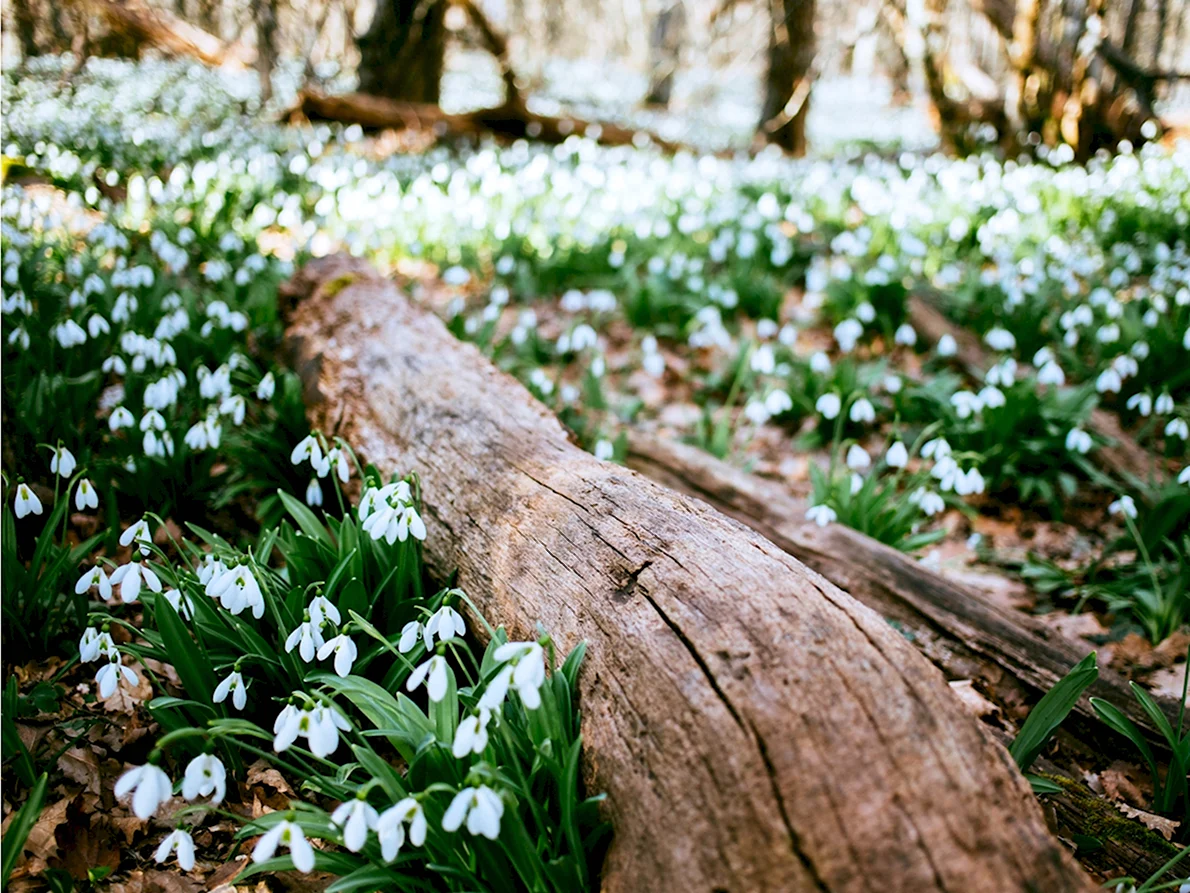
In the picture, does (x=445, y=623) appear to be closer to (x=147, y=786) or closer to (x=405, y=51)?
(x=147, y=786)

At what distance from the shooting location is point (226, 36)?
7.71 meters

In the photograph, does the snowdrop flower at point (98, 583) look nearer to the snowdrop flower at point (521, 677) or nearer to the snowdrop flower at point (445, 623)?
the snowdrop flower at point (445, 623)

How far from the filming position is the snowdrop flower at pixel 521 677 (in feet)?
4.35

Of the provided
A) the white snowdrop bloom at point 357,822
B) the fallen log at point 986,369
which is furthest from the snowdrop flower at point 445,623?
the fallen log at point 986,369

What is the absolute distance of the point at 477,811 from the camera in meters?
1.22

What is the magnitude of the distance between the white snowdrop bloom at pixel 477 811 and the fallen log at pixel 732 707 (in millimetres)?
317

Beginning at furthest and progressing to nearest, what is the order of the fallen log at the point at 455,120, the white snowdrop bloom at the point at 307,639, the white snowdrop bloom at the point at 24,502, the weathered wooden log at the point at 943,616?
1. the fallen log at the point at 455,120
2. the weathered wooden log at the point at 943,616
3. the white snowdrop bloom at the point at 24,502
4. the white snowdrop bloom at the point at 307,639

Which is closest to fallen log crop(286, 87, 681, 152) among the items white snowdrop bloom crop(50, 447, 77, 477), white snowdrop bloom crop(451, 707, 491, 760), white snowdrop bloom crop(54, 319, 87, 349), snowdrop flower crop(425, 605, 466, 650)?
white snowdrop bloom crop(54, 319, 87, 349)

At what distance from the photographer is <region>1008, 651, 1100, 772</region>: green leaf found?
5.62ft

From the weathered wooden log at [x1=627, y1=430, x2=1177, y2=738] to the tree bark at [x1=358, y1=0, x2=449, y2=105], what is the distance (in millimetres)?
8308

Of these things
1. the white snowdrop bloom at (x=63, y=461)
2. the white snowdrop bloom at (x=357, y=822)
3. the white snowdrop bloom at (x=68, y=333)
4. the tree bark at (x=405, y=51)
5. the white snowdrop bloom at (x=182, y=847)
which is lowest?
the white snowdrop bloom at (x=182, y=847)

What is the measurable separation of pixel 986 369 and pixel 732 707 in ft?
12.4

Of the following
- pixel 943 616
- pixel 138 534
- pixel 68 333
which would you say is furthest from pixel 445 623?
pixel 68 333

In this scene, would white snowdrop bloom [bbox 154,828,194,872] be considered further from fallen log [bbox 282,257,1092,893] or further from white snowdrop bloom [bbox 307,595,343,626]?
fallen log [bbox 282,257,1092,893]
